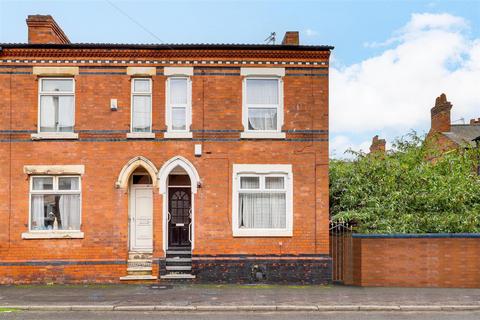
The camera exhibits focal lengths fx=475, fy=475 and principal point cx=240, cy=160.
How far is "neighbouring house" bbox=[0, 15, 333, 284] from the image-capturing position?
48.0ft

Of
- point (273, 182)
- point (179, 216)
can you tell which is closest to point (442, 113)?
point (273, 182)

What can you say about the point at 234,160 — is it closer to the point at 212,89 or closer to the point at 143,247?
the point at 212,89

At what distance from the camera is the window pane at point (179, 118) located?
1511cm

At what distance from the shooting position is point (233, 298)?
1215cm

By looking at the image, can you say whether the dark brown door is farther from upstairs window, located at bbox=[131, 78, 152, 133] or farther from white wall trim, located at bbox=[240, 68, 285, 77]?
white wall trim, located at bbox=[240, 68, 285, 77]

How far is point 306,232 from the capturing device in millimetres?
14758

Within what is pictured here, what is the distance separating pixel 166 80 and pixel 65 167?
4.15 meters

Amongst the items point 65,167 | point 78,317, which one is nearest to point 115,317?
point 78,317

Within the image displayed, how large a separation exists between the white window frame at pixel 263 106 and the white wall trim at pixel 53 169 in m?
5.19

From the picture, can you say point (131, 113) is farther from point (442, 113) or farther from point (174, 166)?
point (442, 113)

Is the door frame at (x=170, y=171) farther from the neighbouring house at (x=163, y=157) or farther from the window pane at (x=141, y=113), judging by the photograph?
the window pane at (x=141, y=113)

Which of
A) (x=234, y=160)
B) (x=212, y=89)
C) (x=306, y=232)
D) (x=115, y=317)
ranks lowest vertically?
(x=115, y=317)

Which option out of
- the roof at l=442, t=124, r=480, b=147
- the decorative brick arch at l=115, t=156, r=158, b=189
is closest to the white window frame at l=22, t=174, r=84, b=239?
the decorative brick arch at l=115, t=156, r=158, b=189

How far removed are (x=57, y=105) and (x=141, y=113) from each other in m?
2.68
